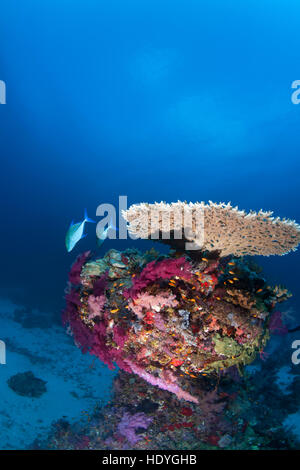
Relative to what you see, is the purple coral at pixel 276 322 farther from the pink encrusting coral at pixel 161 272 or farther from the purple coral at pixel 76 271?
the purple coral at pixel 76 271

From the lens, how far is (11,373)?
372 inches

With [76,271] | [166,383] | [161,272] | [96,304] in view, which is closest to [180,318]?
[161,272]

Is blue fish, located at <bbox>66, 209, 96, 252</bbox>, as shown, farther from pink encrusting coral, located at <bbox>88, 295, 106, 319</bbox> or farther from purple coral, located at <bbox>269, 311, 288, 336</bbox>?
purple coral, located at <bbox>269, 311, 288, 336</bbox>

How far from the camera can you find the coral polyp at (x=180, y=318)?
364 centimetres

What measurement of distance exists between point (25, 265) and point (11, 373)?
28.3m

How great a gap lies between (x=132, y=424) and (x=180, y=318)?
2690mm

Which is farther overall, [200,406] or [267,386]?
[267,386]

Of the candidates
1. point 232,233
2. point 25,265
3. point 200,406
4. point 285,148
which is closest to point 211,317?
point 232,233

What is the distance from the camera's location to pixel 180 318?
3686 millimetres

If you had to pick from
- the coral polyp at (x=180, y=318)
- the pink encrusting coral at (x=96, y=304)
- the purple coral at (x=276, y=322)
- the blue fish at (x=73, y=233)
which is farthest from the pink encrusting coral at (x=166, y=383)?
the blue fish at (x=73, y=233)

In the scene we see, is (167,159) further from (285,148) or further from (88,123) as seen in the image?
(285,148)

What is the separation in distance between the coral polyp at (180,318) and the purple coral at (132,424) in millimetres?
1115

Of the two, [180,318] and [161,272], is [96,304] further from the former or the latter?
[180,318]

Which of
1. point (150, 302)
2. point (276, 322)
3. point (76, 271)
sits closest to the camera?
point (150, 302)
